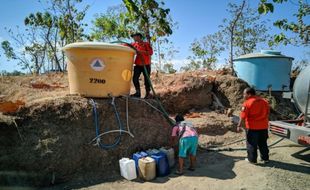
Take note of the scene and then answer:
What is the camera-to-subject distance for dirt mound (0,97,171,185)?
4586 millimetres

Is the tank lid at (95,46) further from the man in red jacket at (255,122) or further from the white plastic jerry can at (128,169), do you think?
the man in red jacket at (255,122)

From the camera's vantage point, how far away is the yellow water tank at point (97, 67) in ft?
17.6

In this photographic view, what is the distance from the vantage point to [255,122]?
5.46 metres

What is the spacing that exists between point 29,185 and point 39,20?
17926mm

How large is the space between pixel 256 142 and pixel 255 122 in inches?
15.8

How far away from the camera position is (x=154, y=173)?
192 inches

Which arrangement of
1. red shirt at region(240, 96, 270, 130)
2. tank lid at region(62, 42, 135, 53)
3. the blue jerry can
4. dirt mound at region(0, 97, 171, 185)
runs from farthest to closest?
red shirt at region(240, 96, 270, 130), tank lid at region(62, 42, 135, 53), the blue jerry can, dirt mound at region(0, 97, 171, 185)

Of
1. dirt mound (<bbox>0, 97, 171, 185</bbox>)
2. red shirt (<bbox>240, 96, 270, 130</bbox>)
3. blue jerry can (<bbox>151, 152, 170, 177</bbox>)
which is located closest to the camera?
dirt mound (<bbox>0, 97, 171, 185</bbox>)

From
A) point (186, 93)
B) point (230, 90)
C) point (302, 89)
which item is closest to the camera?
point (302, 89)

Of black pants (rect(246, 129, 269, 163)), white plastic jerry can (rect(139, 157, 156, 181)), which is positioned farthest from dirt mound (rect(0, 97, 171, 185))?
black pants (rect(246, 129, 269, 163))

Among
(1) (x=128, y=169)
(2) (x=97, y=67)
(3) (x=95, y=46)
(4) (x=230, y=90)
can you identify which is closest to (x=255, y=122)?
(1) (x=128, y=169)

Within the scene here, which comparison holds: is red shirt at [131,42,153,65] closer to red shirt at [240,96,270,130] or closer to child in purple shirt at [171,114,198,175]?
child in purple shirt at [171,114,198,175]

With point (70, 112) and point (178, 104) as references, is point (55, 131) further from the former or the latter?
point (178, 104)

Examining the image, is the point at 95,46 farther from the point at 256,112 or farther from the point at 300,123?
the point at 300,123
